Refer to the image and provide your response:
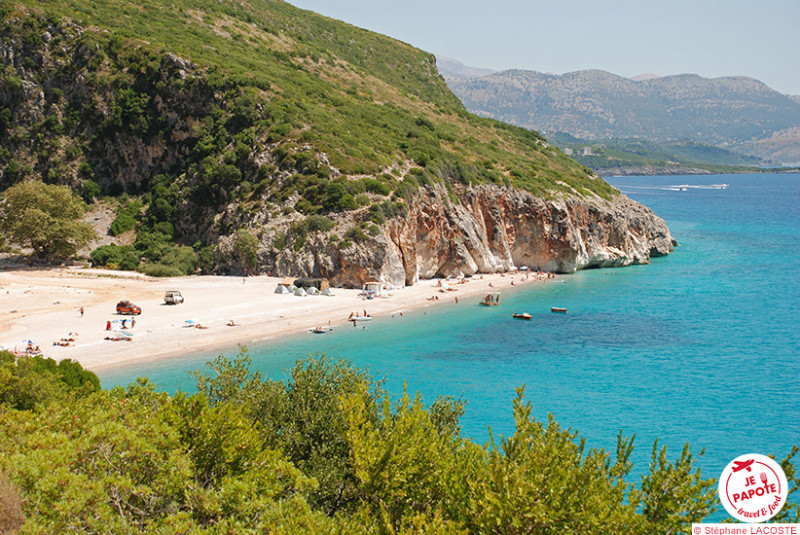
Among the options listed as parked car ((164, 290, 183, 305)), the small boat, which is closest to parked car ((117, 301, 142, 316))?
parked car ((164, 290, 183, 305))

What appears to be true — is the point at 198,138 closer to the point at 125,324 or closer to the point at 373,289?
the point at 373,289

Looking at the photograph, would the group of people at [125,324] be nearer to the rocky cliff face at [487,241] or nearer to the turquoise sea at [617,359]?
the turquoise sea at [617,359]

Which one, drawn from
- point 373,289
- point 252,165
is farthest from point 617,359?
point 252,165

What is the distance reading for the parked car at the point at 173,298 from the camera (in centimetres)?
4781

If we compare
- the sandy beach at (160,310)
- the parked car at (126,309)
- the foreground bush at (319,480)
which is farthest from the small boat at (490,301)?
the foreground bush at (319,480)

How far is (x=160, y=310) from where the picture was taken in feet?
152

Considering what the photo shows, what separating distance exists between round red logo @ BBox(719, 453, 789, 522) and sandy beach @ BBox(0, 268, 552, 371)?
3386 cm

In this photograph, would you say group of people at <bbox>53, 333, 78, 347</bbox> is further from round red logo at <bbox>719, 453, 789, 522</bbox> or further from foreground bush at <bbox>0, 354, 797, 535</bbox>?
round red logo at <bbox>719, 453, 789, 522</bbox>

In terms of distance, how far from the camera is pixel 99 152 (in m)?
75.3

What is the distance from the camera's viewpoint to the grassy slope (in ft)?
236

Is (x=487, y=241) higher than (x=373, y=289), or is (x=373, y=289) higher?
(x=487, y=241)

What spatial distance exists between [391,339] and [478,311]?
12.2 meters

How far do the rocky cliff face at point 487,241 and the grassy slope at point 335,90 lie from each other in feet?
13.5

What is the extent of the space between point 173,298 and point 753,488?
44023mm
